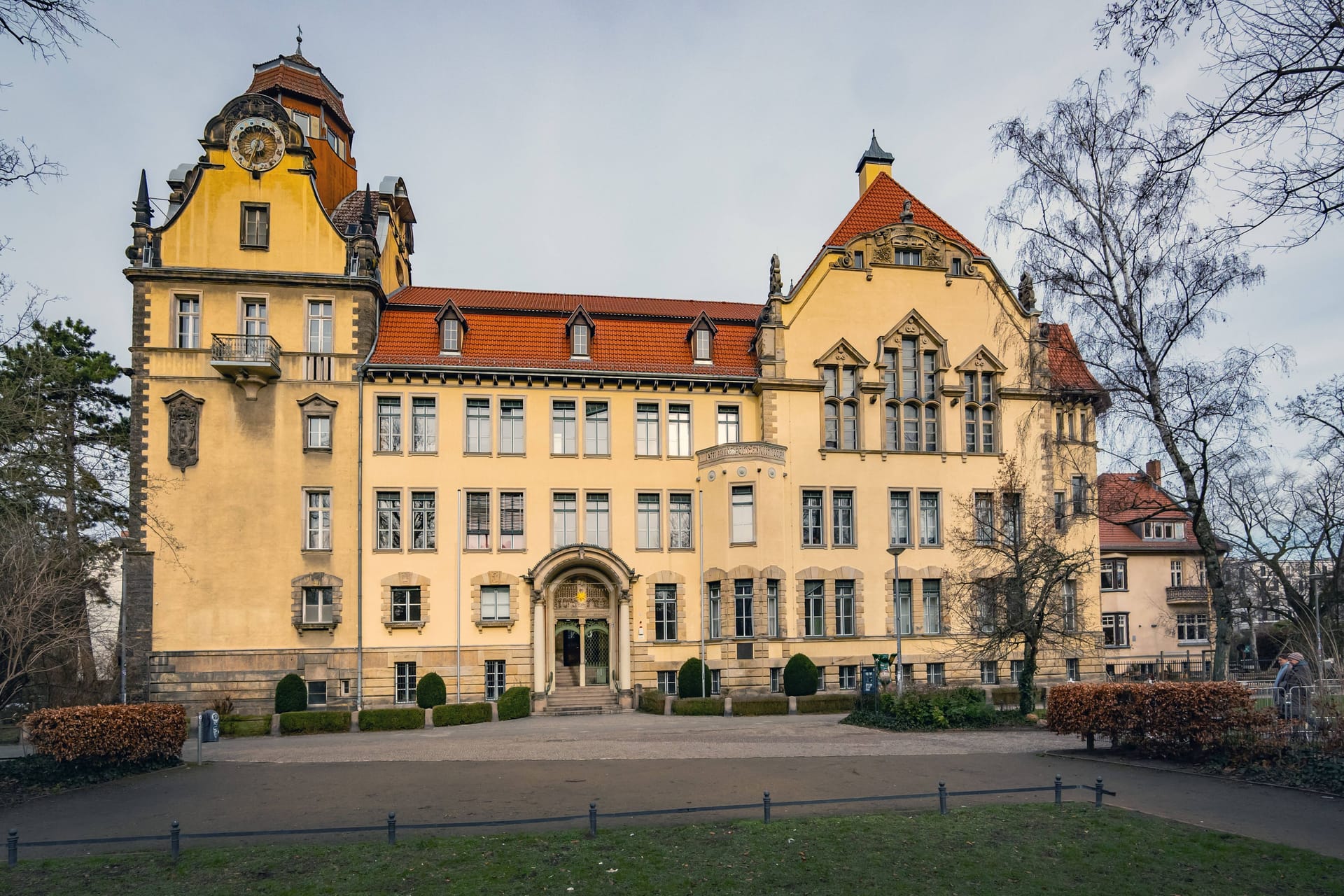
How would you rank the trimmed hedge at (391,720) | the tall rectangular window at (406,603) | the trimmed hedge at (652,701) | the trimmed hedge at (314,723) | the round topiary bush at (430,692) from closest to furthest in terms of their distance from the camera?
1. the trimmed hedge at (314,723)
2. the trimmed hedge at (391,720)
3. the round topiary bush at (430,692)
4. the trimmed hedge at (652,701)
5. the tall rectangular window at (406,603)

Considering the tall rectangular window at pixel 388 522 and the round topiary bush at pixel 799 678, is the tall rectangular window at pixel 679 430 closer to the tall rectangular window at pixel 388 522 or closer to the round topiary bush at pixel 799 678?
the round topiary bush at pixel 799 678

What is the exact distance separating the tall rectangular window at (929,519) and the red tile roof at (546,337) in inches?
320

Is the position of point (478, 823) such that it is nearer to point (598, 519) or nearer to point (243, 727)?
point (243, 727)

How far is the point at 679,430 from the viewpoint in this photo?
1366 inches

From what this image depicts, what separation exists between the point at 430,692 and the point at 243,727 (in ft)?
18.6

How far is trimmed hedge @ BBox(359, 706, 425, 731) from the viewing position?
2727 centimetres

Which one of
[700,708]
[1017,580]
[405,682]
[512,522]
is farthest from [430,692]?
[1017,580]

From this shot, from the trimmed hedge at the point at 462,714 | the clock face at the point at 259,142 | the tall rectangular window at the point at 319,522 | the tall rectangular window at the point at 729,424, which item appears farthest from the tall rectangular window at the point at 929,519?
the clock face at the point at 259,142

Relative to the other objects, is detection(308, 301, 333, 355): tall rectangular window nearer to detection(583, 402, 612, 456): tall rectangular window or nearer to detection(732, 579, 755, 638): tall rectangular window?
detection(583, 402, 612, 456): tall rectangular window

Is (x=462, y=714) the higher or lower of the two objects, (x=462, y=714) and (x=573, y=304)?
the lower

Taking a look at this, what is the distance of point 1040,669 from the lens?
3509 centimetres

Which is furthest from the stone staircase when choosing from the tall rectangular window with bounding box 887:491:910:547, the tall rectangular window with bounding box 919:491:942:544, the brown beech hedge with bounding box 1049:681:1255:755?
the brown beech hedge with bounding box 1049:681:1255:755

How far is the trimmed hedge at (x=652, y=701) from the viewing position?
30281mm

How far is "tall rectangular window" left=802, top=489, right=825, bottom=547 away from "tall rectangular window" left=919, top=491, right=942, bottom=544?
3984 millimetres
